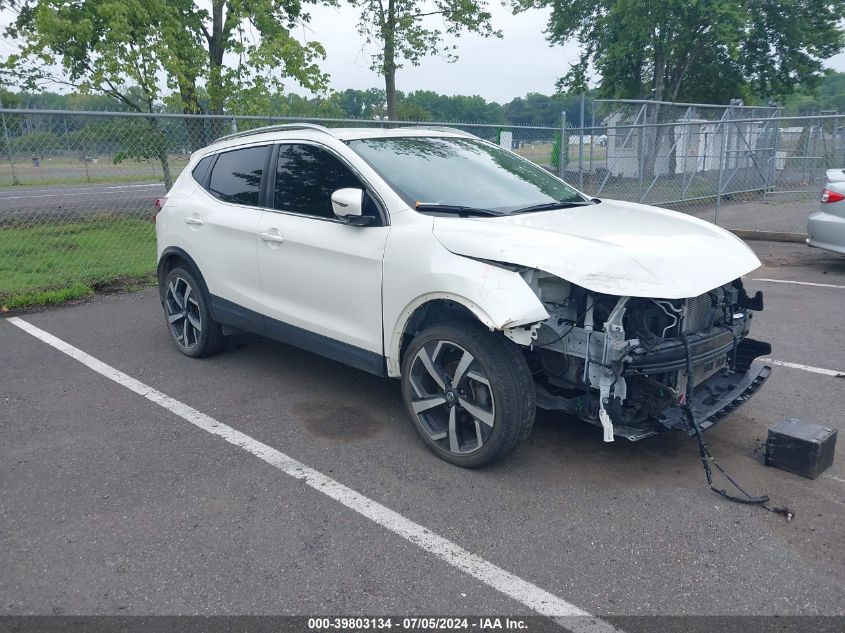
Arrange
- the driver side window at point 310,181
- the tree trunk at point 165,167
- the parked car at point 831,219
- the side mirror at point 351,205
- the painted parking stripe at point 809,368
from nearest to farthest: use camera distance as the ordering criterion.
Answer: the side mirror at point 351,205 < the driver side window at point 310,181 < the painted parking stripe at point 809,368 < the parked car at point 831,219 < the tree trunk at point 165,167

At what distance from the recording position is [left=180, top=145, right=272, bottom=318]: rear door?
5035 mm

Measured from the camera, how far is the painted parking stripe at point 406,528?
272 centimetres

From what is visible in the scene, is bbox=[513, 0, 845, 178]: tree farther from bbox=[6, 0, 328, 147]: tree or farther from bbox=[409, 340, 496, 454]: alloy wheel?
bbox=[409, 340, 496, 454]: alloy wheel

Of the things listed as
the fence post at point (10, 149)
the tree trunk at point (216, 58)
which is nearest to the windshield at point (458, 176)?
the fence post at point (10, 149)

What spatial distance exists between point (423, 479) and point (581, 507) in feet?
2.77

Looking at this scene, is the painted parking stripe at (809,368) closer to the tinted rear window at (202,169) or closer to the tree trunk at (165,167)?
the tinted rear window at (202,169)

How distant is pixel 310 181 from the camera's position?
4.65m

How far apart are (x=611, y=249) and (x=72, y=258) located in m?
8.26

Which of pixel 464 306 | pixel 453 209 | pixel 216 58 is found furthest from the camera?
pixel 216 58

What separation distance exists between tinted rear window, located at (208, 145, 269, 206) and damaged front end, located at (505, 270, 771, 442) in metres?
2.44

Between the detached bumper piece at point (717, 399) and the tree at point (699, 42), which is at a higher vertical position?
the tree at point (699, 42)

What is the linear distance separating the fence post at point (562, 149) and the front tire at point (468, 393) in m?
8.78

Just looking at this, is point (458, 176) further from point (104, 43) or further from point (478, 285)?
point (104, 43)

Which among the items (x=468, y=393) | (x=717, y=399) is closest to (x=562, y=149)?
(x=717, y=399)
